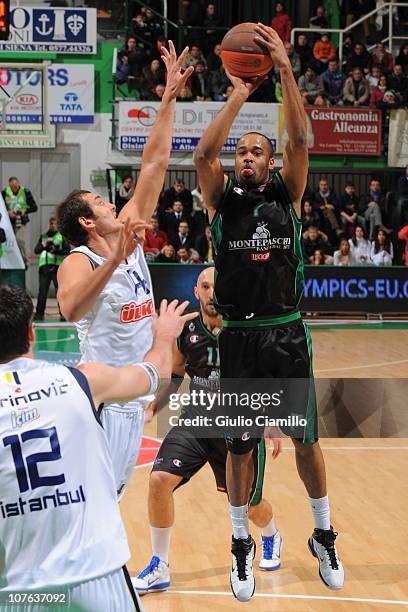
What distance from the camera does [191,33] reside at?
73.4 feet

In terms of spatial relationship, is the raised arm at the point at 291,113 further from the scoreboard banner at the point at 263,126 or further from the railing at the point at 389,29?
the railing at the point at 389,29

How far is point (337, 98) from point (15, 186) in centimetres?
750

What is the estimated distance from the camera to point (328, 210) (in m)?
19.9

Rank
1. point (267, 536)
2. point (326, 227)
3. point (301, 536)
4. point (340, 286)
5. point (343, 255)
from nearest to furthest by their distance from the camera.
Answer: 1. point (267, 536)
2. point (301, 536)
3. point (340, 286)
4. point (343, 255)
5. point (326, 227)

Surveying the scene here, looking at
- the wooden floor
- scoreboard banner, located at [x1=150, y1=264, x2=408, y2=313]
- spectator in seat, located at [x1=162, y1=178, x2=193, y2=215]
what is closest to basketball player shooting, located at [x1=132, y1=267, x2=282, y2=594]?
the wooden floor

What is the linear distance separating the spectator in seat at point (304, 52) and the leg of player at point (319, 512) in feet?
57.9

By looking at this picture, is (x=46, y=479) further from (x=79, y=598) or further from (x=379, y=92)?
(x=379, y=92)

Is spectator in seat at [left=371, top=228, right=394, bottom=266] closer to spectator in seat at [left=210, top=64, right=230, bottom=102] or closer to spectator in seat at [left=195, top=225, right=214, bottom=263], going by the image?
spectator in seat at [left=195, top=225, right=214, bottom=263]

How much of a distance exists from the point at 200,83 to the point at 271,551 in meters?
16.3

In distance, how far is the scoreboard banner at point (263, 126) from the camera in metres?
20.8

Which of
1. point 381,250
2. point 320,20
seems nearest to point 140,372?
point 381,250

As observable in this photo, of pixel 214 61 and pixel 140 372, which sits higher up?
pixel 214 61

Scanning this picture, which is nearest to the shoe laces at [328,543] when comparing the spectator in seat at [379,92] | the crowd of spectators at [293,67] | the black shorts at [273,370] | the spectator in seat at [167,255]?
the black shorts at [273,370]

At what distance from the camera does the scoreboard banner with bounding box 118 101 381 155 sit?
68.1 ft
